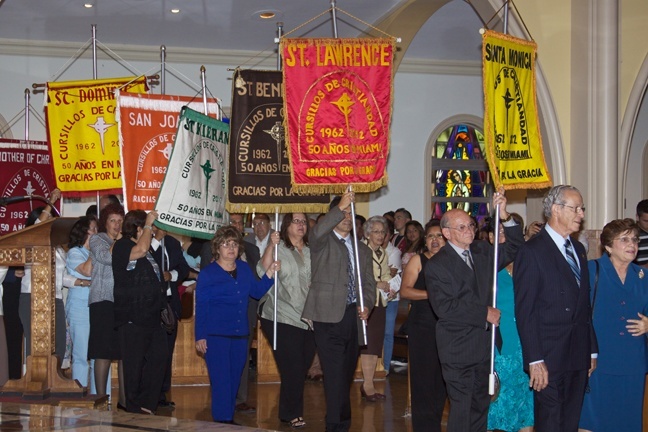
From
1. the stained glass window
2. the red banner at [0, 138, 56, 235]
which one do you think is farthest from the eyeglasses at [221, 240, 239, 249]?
the stained glass window

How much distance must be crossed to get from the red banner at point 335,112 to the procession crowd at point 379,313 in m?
0.35

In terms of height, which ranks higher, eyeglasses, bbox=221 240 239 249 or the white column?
the white column

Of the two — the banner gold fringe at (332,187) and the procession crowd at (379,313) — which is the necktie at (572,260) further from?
the banner gold fringe at (332,187)

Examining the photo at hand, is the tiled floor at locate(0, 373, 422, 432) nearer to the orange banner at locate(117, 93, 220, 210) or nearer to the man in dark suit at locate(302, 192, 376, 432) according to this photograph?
the man in dark suit at locate(302, 192, 376, 432)

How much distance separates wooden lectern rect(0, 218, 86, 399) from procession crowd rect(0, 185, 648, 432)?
612 millimetres

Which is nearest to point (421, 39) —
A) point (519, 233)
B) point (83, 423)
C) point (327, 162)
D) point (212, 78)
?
point (212, 78)

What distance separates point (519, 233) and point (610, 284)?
67 centimetres

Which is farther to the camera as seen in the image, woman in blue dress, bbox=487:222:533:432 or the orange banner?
the orange banner

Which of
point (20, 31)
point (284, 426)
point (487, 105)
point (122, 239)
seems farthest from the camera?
point (20, 31)

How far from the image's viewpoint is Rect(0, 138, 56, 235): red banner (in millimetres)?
11703

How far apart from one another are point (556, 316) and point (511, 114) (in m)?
2.12

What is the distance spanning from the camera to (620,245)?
245 inches

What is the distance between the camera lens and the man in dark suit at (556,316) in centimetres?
562

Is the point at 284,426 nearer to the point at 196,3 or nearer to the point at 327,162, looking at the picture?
the point at 327,162
